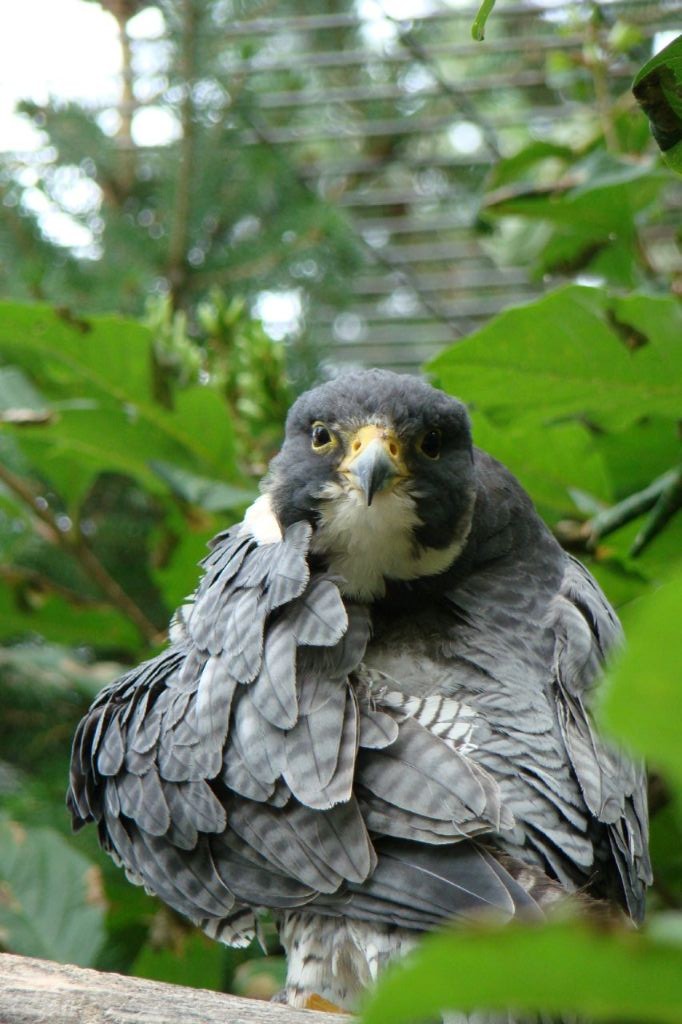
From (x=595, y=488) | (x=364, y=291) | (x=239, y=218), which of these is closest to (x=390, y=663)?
(x=595, y=488)

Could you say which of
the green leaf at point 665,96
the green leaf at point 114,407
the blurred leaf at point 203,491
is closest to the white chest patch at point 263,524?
the blurred leaf at point 203,491

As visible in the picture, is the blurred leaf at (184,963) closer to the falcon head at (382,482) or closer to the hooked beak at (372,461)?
the falcon head at (382,482)

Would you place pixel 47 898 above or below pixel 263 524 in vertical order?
below

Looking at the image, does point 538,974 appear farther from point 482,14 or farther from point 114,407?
point 114,407

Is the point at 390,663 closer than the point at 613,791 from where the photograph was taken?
No

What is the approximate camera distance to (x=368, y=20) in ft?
11.5

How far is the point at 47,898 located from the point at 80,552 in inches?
36.9

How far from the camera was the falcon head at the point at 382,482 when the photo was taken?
6.51 ft

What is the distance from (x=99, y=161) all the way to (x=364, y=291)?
123 centimetres

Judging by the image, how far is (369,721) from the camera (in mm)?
1669

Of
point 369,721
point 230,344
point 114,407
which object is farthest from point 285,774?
point 230,344

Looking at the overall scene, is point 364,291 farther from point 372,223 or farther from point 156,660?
point 156,660

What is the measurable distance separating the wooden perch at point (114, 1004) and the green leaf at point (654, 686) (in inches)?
42.4

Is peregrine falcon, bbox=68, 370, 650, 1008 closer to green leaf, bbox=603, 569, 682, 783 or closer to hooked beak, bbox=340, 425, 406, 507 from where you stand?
hooked beak, bbox=340, 425, 406, 507
